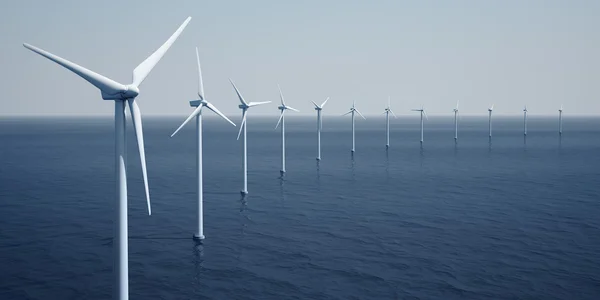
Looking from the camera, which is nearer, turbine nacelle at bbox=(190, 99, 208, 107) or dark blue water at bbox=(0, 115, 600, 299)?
dark blue water at bbox=(0, 115, 600, 299)

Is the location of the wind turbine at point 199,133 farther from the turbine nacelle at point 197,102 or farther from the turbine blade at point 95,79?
the turbine blade at point 95,79

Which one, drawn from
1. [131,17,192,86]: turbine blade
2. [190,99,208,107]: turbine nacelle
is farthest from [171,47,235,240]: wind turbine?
[131,17,192,86]: turbine blade

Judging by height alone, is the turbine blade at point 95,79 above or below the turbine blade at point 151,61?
below

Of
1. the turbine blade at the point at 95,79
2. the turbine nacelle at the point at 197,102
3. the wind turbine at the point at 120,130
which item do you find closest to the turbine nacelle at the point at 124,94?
the wind turbine at the point at 120,130

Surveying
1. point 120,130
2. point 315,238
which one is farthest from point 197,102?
point 120,130

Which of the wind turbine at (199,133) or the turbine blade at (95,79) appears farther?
the wind turbine at (199,133)

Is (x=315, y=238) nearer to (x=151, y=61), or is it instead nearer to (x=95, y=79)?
(x=151, y=61)

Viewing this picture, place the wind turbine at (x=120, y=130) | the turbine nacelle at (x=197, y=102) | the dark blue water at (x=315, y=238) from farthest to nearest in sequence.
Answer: the turbine nacelle at (x=197, y=102), the dark blue water at (x=315, y=238), the wind turbine at (x=120, y=130)

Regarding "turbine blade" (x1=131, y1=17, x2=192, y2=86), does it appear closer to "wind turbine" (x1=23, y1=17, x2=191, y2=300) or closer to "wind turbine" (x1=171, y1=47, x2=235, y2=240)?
"wind turbine" (x1=23, y1=17, x2=191, y2=300)

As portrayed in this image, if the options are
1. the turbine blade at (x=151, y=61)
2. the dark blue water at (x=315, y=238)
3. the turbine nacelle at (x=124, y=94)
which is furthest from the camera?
the dark blue water at (x=315, y=238)
